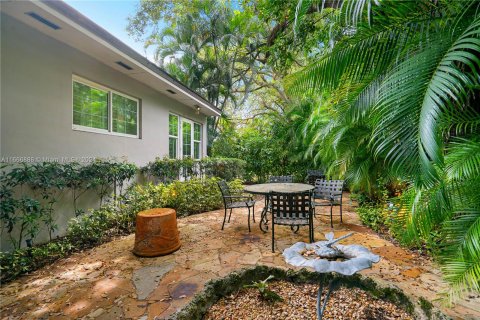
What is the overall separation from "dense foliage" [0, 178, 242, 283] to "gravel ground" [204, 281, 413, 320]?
2552 mm

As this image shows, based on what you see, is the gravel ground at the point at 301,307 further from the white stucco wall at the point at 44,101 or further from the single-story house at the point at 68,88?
the single-story house at the point at 68,88

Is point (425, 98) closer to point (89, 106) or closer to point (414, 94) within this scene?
point (414, 94)

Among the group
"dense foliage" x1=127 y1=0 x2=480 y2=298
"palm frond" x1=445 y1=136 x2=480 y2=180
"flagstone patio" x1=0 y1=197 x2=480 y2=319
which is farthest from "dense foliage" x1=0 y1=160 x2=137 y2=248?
"palm frond" x1=445 y1=136 x2=480 y2=180

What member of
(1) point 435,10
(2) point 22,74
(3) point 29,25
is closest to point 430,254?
(1) point 435,10

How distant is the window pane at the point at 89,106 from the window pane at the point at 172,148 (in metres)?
2.74

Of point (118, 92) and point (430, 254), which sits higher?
point (118, 92)

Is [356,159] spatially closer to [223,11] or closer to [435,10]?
[435,10]

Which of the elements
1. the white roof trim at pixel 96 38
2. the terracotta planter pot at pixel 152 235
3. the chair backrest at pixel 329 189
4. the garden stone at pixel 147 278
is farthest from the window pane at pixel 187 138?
the garden stone at pixel 147 278

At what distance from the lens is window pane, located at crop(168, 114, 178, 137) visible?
25.8ft

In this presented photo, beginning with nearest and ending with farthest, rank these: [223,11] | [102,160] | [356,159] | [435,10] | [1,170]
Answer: [435,10] → [1,170] → [102,160] → [356,159] → [223,11]

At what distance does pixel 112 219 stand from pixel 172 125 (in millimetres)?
4324

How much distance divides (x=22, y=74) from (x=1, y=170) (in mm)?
1388

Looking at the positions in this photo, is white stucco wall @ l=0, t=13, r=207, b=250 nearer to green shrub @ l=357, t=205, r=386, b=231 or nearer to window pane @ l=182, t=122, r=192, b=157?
window pane @ l=182, t=122, r=192, b=157

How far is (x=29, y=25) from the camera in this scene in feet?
11.4
